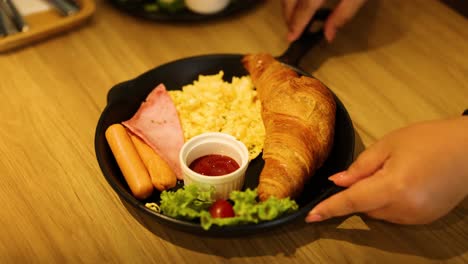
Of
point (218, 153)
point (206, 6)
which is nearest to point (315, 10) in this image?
point (206, 6)

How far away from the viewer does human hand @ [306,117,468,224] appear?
1.21 m

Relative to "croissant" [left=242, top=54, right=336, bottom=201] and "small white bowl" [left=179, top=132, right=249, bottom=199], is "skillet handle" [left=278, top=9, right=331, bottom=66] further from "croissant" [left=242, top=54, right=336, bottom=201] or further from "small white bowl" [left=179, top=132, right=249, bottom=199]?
"small white bowl" [left=179, top=132, right=249, bottom=199]

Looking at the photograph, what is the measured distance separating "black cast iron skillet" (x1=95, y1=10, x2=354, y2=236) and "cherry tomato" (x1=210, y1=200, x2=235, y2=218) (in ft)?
0.15

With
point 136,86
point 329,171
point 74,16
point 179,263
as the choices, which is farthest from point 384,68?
point 74,16

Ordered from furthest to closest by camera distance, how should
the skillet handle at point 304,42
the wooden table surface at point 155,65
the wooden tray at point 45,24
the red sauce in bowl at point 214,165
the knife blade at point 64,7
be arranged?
the knife blade at point 64,7, the wooden tray at point 45,24, the skillet handle at point 304,42, the red sauce in bowl at point 214,165, the wooden table surface at point 155,65

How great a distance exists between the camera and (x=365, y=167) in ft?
4.24

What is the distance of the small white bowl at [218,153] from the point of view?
1385mm

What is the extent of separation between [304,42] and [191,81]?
49cm

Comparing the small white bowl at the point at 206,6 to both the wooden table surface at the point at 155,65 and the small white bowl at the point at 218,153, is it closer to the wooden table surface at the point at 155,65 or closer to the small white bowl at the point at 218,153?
the wooden table surface at the point at 155,65

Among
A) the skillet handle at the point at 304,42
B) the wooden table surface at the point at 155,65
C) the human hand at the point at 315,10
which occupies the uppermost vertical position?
the human hand at the point at 315,10

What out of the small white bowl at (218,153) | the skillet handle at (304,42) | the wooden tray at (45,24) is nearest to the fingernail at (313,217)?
the small white bowl at (218,153)

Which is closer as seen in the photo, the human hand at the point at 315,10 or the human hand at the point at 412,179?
the human hand at the point at 412,179

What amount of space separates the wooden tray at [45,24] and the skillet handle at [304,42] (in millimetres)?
896

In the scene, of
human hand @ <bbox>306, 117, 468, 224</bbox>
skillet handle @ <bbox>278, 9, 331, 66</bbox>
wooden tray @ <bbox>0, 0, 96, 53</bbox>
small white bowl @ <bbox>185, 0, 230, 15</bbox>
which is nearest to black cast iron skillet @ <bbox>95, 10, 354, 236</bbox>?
skillet handle @ <bbox>278, 9, 331, 66</bbox>
